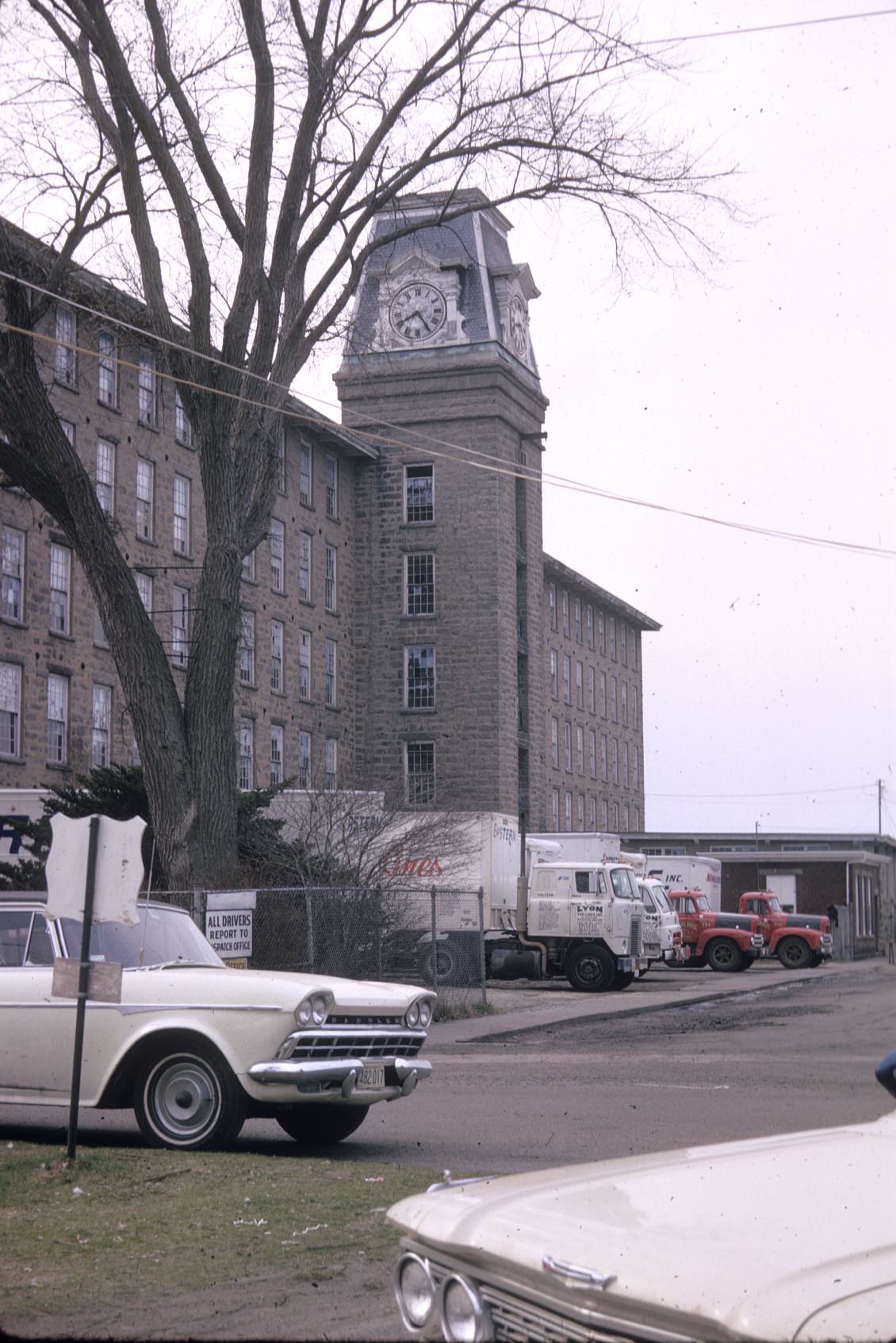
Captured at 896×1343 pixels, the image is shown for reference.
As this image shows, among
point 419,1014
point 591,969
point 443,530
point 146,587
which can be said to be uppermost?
point 443,530

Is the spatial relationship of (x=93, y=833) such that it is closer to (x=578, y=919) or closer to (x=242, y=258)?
(x=242, y=258)

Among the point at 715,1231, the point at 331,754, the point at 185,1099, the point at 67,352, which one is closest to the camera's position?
the point at 715,1231

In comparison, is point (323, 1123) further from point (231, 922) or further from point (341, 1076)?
point (231, 922)

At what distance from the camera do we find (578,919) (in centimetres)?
3397

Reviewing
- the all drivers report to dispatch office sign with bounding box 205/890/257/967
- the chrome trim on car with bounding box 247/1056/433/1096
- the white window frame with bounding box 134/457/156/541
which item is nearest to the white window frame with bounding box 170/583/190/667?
the white window frame with bounding box 134/457/156/541

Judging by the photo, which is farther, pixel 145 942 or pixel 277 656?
pixel 277 656

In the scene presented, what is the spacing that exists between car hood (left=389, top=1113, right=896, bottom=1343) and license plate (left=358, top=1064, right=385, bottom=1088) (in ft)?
20.5

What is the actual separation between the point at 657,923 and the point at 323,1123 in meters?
24.8

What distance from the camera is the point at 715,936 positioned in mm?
44469

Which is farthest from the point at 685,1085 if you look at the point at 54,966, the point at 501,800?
the point at 501,800

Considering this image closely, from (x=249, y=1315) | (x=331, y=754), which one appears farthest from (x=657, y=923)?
(x=249, y=1315)

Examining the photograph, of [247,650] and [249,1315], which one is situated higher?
[247,650]

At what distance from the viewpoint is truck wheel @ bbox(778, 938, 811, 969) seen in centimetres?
4709

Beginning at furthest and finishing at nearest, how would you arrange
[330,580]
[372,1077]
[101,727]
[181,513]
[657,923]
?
[330,580] < [181,513] < [101,727] < [657,923] < [372,1077]
